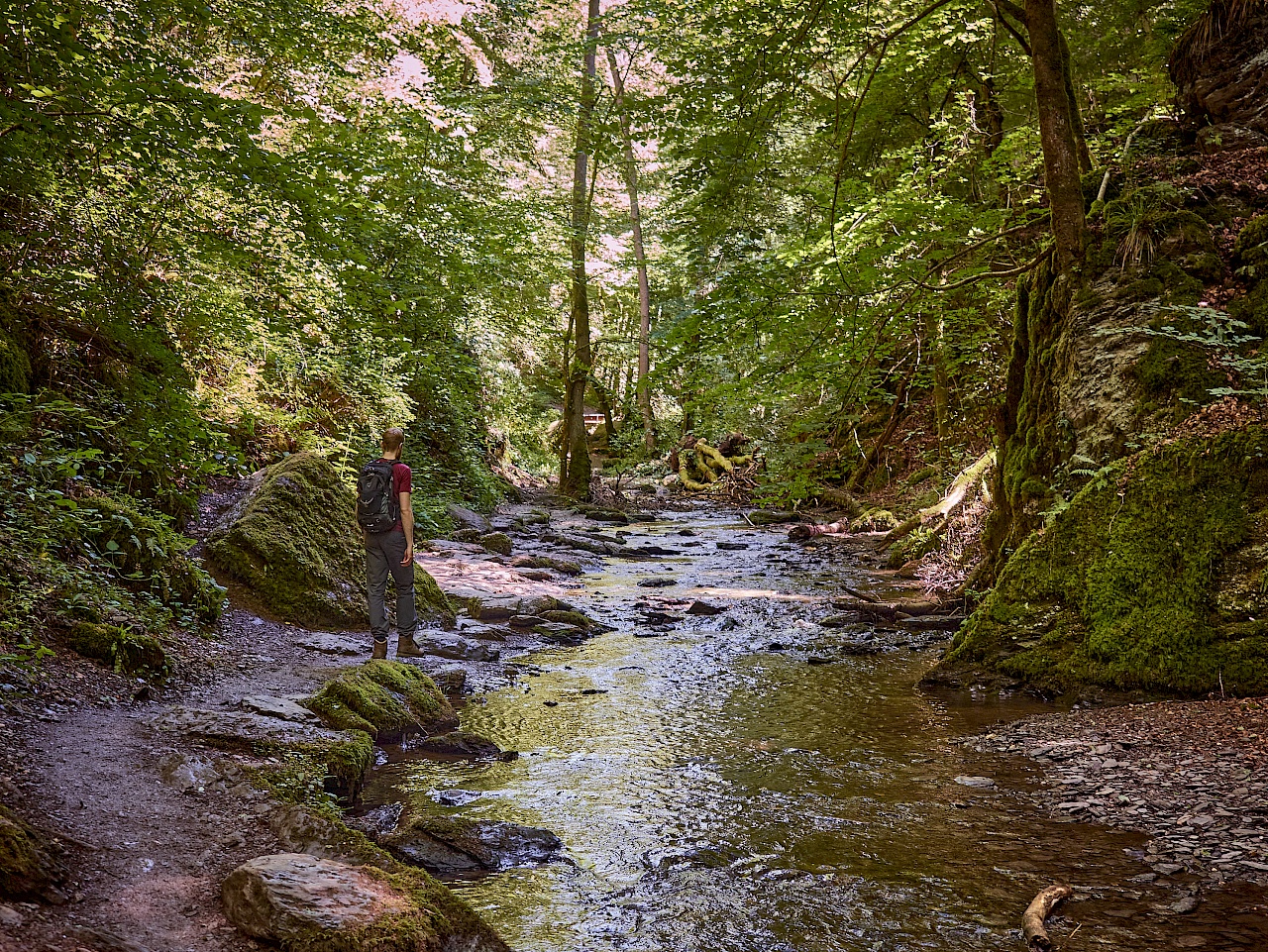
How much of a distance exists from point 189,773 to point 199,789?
0.18m

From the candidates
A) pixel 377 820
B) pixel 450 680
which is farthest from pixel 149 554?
pixel 377 820

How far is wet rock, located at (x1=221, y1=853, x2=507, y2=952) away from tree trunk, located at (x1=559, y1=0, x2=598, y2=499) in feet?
62.2

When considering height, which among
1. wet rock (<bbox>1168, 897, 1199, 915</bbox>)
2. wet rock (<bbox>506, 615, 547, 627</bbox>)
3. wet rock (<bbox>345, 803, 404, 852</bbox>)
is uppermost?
wet rock (<bbox>1168, 897, 1199, 915</bbox>)

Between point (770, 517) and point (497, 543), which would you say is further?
point (770, 517)

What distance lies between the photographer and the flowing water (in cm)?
362

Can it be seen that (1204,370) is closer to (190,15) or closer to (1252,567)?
(1252,567)

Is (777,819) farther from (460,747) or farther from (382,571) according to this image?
(382,571)

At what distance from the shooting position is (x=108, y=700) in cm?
494

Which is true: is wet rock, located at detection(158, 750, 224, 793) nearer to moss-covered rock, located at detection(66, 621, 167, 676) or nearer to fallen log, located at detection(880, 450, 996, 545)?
moss-covered rock, located at detection(66, 621, 167, 676)

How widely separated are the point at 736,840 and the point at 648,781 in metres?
1.04

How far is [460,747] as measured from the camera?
19.6 ft

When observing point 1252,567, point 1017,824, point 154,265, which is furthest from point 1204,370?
point 154,265

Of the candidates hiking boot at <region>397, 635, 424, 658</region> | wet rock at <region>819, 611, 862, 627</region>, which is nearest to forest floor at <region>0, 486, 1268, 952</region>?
hiking boot at <region>397, 635, 424, 658</region>

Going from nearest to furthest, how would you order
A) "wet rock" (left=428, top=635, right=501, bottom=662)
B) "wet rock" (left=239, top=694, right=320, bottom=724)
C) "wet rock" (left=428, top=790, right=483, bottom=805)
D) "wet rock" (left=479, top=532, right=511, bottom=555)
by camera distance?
"wet rock" (left=428, top=790, right=483, bottom=805) → "wet rock" (left=239, top=694, right=320, bottom=724) → "wet rock" (left=428, top=635, right=501, bottom=662) → "wet rock" (left=479, top=532, right=511, bottom=555)
